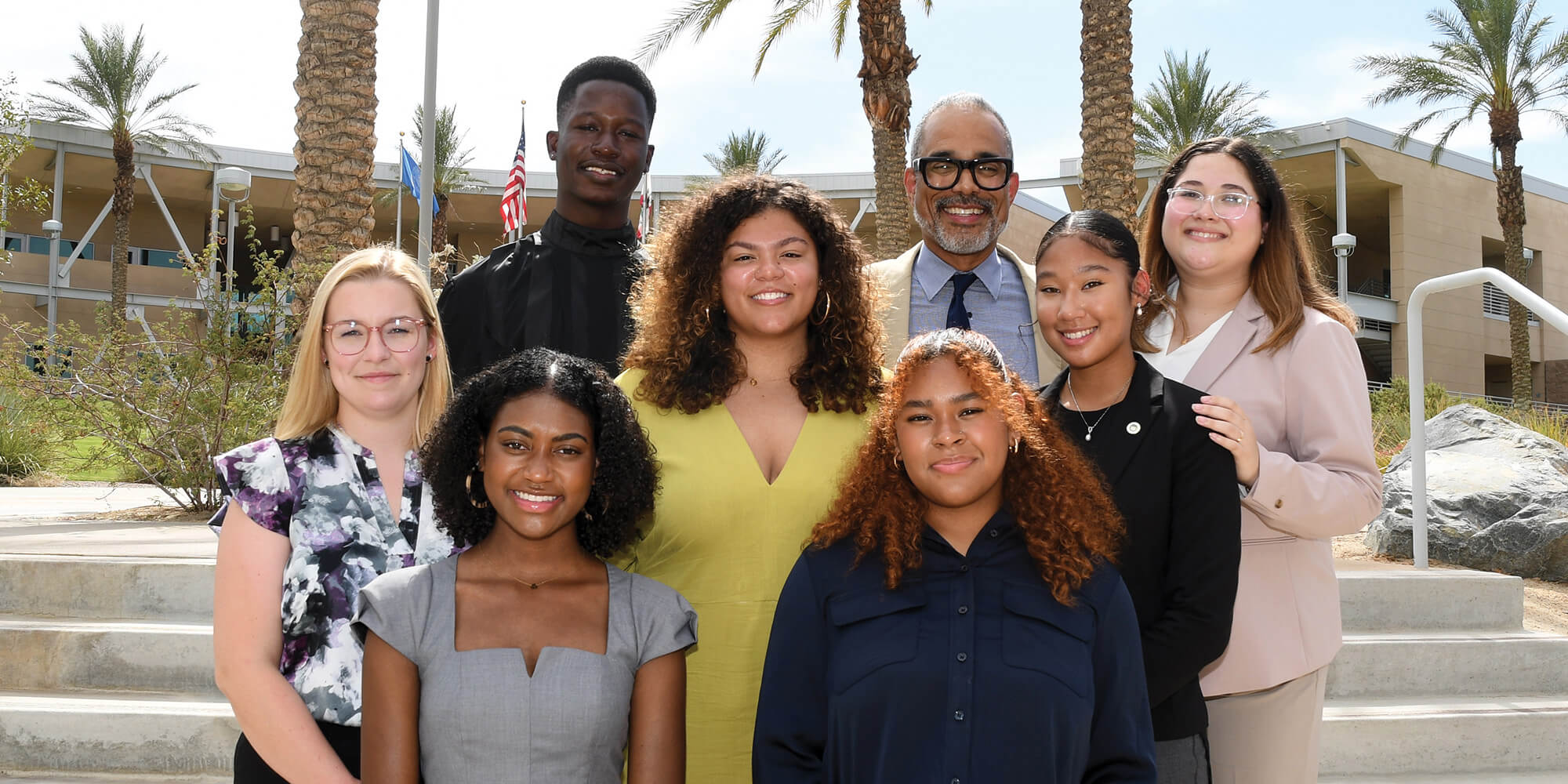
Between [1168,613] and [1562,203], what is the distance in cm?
3753

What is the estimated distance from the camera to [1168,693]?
7.79 ft

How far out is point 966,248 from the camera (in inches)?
146

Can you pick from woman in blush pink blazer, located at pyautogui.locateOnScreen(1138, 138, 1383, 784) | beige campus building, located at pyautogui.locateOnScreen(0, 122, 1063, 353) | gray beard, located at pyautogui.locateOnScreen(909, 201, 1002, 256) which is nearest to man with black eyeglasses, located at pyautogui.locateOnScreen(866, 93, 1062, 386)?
gray beard, located at pyautogui.locateOnScreen(909, 201, 1002, 256)

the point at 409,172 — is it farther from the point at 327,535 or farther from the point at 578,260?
the point at 327,535

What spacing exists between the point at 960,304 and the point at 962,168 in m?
0.47

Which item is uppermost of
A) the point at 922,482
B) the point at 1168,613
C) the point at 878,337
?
the point at 878,337

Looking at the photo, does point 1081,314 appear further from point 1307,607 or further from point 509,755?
point 509,755

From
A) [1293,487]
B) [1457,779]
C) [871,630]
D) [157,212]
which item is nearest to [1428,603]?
[1457,779]

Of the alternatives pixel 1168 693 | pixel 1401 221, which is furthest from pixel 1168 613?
pixel 1401 221

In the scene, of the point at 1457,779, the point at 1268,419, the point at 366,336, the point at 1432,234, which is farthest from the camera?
the point at 1432,234

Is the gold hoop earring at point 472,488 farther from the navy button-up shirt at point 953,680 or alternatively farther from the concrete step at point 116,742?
the concrete step at point 116,742

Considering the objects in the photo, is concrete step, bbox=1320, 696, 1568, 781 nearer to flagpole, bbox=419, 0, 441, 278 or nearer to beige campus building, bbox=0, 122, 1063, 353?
flagpole, bbox=419, 0, 441, 278

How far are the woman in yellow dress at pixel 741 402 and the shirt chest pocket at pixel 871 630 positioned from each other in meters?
0.47

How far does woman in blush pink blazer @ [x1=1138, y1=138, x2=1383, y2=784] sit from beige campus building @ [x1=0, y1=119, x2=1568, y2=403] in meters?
23.0
